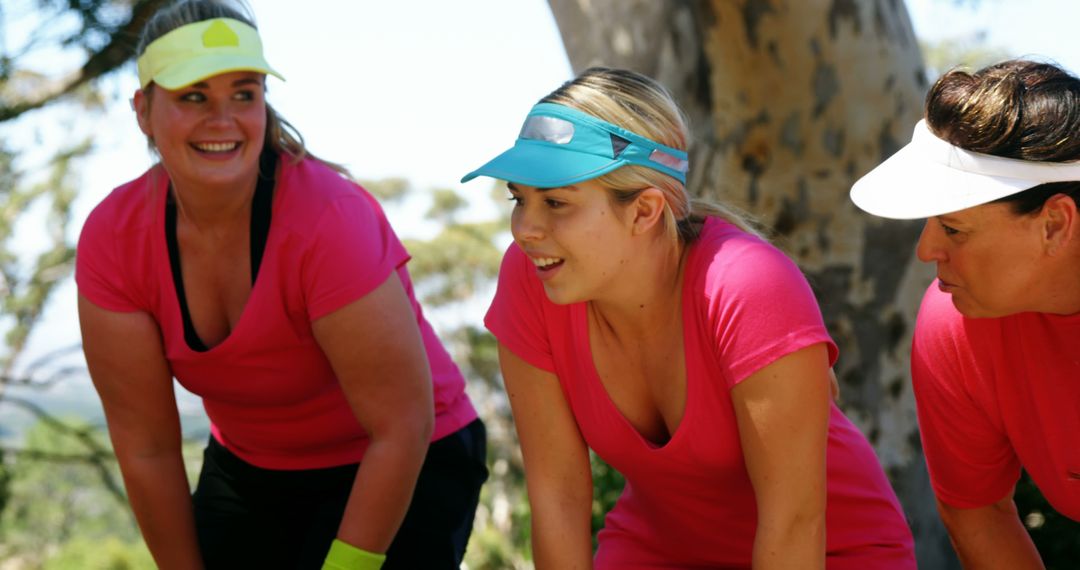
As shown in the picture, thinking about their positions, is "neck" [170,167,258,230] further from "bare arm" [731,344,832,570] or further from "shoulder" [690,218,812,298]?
"bare arm" [731,344,832,570]

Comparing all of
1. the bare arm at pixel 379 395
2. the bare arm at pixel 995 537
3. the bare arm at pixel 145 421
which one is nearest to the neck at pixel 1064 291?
the bare arm at pixel 995 537

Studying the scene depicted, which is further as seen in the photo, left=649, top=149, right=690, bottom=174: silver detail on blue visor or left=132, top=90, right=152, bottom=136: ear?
left=132, top=90, right=152, bottom=136: ear

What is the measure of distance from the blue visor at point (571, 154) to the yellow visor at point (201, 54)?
26.6 inches

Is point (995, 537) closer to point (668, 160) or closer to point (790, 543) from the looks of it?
point (790, 543)

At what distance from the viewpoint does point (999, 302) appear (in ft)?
7.26

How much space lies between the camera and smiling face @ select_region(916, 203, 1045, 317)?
2154 millimetres

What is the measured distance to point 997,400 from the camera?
245cm

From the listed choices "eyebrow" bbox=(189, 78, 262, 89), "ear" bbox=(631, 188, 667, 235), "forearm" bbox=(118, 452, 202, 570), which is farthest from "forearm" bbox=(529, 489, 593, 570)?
"eyebrow" bbox=(189, 78, 262, 89)

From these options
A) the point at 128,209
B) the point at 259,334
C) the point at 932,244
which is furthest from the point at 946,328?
the point at 128,209

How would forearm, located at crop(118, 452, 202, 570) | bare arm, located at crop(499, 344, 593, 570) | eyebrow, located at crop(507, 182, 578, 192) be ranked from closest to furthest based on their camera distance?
eyebrow, located at crop(507, 182, 578, 192)
bare arm, located at crop(499, 344, 593, 570)
forearm, located at crop(118, 452, 202, 570)

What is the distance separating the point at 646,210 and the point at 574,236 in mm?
163

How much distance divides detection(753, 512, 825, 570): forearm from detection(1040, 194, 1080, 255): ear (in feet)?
2.20

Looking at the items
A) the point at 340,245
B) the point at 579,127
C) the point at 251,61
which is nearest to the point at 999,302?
the point at 579,127

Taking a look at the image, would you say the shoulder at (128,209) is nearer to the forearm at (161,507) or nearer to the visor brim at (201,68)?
the visor brim at (201,68)
